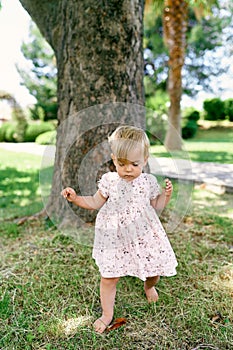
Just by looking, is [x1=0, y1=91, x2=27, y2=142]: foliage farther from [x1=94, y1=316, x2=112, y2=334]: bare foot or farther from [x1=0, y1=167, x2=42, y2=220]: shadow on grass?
[x1=94, y1=316, x2=112, y2=334]: bare foot

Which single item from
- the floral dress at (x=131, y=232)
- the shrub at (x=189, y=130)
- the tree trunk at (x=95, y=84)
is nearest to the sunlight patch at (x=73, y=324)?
the floral dress at (x=131, y=232)

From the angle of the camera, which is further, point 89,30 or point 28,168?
point 28,168

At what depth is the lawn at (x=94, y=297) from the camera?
195 centimetres

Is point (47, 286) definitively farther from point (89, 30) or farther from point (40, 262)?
point (89, 30)

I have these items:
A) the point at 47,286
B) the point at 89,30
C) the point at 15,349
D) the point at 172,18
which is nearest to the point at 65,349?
the point at 15,349

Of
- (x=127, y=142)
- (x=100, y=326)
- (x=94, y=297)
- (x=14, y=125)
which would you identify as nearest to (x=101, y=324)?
(x=100, y=326)

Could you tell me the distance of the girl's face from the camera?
200 cm

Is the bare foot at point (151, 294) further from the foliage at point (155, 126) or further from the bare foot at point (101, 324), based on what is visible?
the foliage at point (155, 126)

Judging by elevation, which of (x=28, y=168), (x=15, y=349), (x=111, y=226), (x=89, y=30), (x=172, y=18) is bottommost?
(x=28, y=168)

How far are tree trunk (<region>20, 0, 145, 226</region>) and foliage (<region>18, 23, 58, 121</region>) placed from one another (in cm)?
1903

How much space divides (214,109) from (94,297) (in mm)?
23209

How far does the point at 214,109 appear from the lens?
24.1 meters

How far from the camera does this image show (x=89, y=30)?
3080mm

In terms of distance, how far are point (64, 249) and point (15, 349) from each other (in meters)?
1.08
